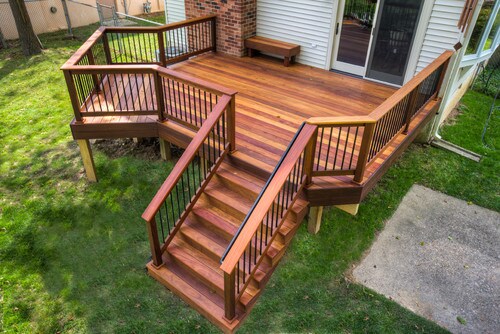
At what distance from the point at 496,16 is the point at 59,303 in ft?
24.6

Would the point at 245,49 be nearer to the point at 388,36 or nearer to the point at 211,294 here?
the point at 388,36

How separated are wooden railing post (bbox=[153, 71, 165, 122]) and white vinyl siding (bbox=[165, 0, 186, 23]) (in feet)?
15.6

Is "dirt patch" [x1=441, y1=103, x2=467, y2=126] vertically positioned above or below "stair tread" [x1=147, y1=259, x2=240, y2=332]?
above

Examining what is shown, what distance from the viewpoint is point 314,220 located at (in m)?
4.88

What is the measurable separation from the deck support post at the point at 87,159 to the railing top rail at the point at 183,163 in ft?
7.30

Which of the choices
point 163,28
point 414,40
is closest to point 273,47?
point 163,28

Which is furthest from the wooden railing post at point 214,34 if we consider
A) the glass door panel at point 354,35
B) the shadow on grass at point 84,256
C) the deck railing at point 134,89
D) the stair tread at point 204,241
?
the stair tread at point 204,241

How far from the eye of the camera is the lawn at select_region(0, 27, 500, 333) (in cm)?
403

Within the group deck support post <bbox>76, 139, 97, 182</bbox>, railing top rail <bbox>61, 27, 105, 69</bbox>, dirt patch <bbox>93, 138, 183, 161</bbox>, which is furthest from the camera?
dirt patch <bbox>93, 138, 183, 161</bbox>

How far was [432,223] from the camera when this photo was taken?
17.0 feet

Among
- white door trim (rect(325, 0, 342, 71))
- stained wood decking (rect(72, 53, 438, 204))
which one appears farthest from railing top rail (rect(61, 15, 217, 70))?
white door trim (rect(325, 0, 342, 71))

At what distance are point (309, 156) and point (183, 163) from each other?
137 centimetres

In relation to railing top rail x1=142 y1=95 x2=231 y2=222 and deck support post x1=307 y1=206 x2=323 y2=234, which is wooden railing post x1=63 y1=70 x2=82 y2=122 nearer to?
railing top rail x1=142 y1=95 x2=231 y2=222

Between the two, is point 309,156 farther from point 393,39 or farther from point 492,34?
point 492,34
